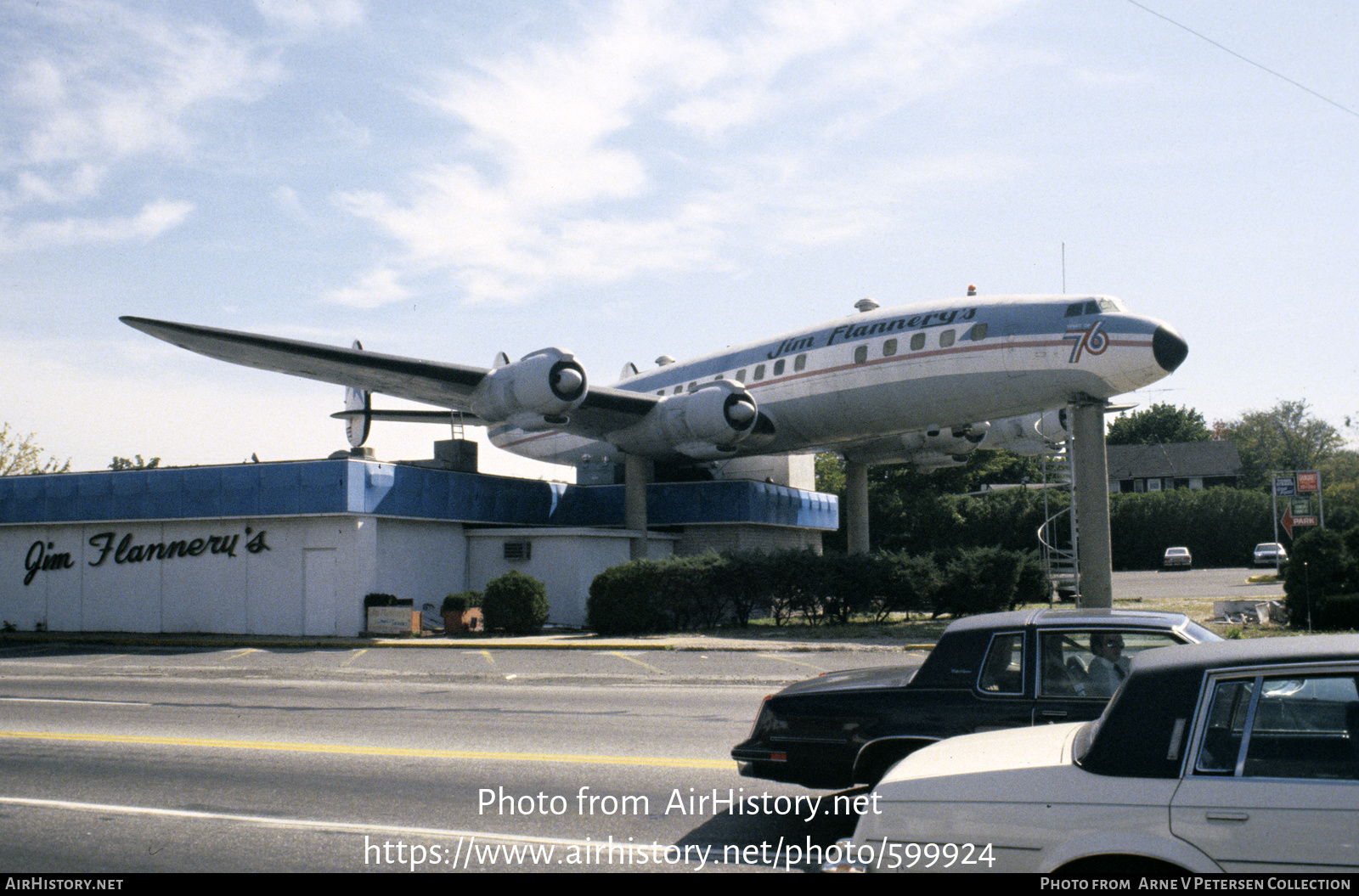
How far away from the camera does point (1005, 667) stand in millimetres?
7027

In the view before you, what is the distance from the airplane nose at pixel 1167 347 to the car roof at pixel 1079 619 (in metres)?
15.9

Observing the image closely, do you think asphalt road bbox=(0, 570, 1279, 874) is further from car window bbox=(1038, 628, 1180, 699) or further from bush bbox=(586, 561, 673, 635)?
bush bbox=(586, 561, 673, 635)

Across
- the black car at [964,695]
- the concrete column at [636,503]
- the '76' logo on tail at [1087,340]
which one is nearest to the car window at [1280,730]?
the black car at [964,695]

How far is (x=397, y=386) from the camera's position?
91.9 feet

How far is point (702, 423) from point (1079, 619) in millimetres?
21129

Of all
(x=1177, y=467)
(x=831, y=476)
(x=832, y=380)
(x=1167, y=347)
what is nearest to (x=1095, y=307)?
(x=1167, y=347)

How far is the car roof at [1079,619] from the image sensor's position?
690 cm

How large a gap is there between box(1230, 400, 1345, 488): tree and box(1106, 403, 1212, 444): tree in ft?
14.9

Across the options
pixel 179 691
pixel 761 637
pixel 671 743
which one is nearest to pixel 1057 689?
pixel 671 743

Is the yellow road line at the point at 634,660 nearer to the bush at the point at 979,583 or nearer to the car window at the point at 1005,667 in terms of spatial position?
the bush at the point at 979,583

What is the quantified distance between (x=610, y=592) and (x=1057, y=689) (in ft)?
66.3

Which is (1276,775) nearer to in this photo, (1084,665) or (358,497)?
(1084,665)

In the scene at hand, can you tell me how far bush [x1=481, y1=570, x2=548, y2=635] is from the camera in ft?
90.2

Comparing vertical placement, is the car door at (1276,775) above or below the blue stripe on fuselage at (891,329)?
below
